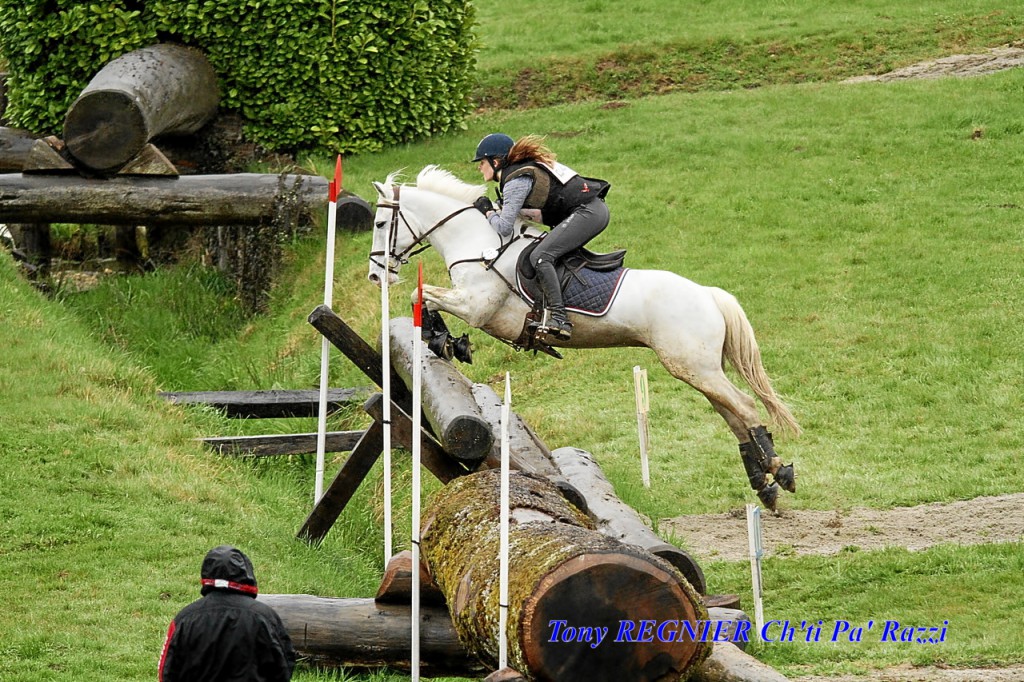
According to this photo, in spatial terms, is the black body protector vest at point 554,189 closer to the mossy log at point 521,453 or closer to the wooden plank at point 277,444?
the mossy log at point 521,453

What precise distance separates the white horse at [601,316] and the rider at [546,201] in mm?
182

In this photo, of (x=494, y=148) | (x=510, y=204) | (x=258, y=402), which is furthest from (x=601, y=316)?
(x=258, y=402)

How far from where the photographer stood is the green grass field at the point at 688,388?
8.07 metres

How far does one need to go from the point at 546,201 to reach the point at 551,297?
0.66 meters

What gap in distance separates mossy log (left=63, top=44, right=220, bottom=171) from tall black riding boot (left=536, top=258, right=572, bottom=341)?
23.6 feet

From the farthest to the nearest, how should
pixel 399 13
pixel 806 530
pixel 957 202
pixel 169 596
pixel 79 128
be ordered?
pixel 399 13 < pixel 957 202 < pixel 79 128 < pixel 806 530 < pixel 169 596

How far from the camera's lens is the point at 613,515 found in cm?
838

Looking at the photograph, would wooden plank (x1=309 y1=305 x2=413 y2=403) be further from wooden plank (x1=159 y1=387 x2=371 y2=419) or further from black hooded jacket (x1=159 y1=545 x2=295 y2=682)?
black hooded jacket (x1=159 y1=545 x2=295 y2=682)

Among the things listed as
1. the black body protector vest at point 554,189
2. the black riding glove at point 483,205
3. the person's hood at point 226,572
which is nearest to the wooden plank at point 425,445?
the black riding glove at point 483,205

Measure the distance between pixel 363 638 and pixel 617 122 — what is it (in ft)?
43.3

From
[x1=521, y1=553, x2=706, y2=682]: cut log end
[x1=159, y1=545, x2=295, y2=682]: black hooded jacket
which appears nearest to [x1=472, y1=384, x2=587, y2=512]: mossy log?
[x1=521, y1=553, x2=706, y2=682]: cut log end

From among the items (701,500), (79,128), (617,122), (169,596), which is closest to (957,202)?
(617,122)

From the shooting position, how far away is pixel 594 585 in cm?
492

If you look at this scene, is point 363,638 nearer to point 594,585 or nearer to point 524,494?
point 524,494
